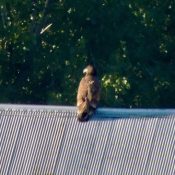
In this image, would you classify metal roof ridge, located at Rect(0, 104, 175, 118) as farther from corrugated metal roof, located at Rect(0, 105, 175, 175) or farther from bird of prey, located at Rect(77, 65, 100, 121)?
bird of prey, located at Rect(77, 65, 100, 121)

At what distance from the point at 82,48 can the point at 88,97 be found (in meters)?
11.6

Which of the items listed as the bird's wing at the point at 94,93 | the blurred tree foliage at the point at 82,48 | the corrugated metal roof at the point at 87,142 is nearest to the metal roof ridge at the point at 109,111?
the corrugated metal roof at the point at 87,142

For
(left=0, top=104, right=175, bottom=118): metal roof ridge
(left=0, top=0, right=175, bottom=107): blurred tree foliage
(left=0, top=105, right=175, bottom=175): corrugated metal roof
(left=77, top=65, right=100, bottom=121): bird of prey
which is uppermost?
(left=77, top=65, right=100, bottom=121): bird of prey

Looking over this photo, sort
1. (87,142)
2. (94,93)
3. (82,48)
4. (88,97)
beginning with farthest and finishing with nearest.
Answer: (82,48)
(94,93)
(88,97)
(87,142)

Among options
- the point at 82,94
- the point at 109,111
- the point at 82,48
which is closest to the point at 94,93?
the point at 82,94

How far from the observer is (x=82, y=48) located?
33.8 meters

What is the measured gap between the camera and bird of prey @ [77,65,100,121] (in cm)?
2175

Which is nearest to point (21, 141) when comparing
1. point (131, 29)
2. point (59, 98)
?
point (59, 98)

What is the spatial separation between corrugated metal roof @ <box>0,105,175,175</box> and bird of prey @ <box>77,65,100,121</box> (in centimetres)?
22

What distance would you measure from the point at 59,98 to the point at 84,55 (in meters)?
1.83

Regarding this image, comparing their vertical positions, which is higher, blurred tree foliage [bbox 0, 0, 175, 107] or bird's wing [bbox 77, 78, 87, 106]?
bird's wing [bbox 77, 78, 87, 106]

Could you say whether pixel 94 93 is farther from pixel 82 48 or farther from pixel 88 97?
pixel 82 48

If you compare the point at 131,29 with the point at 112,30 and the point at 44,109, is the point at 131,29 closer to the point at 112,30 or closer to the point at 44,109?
the point at 112,30

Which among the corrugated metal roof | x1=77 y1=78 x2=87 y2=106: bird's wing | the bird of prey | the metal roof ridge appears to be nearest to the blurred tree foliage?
the bird of prey
